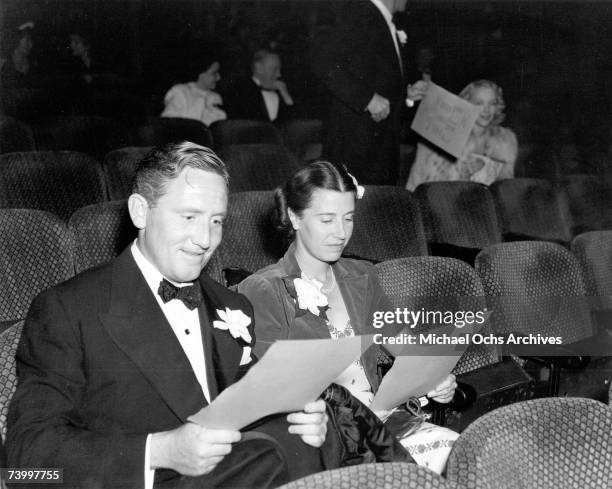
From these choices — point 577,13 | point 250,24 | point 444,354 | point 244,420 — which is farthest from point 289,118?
point 244,420

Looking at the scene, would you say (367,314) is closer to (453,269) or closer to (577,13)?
(453,269)

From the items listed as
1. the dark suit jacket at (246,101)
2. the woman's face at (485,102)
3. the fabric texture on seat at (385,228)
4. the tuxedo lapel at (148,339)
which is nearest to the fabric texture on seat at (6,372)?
the tuxedo lapel at (148,339)

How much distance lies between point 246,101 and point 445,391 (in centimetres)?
398

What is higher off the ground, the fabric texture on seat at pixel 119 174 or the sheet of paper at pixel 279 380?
the fabric texture on seat at pixel 119 174

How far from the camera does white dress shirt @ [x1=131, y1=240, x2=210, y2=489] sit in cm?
136

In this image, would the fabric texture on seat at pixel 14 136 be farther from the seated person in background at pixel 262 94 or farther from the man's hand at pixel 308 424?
the man's hand at pixel 308 424

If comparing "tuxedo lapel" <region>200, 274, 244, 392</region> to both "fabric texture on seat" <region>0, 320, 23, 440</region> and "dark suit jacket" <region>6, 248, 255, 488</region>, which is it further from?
"fabric texture on seat" <region>0, 320, 23, 440</region>

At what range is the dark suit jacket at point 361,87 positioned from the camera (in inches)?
126

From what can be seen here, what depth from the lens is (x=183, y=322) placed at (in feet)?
4.57

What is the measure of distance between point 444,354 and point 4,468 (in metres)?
0.94

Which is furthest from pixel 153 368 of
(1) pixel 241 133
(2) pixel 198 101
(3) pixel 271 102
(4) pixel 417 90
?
(3) pixel 271 102

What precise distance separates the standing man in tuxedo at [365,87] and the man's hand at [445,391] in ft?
5.64

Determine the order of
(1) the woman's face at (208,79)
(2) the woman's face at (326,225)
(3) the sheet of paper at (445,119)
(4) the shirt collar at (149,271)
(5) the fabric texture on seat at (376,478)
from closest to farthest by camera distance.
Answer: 1. (5) the fabric texture on seat at (376,478)
2. (4) the shirt collar at (149,271)
3. (2) the woman's face at (326,225)
4. (3) the sheet of paper at (445,119)
5. (1) the woman's face at (208,79)

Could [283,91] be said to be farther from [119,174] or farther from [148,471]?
[148,471]
